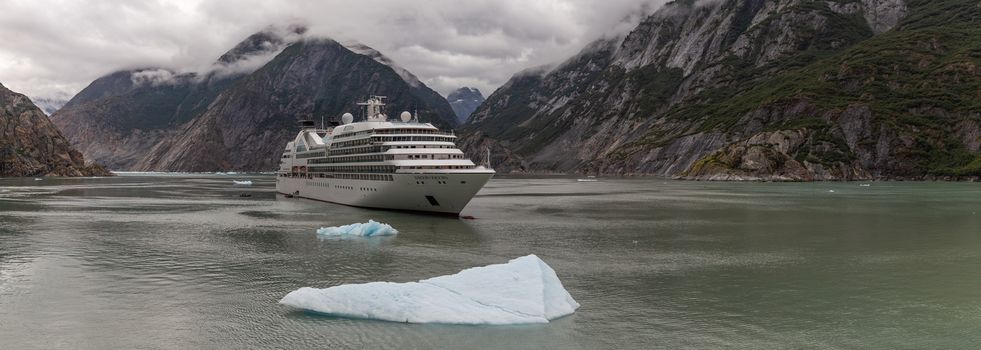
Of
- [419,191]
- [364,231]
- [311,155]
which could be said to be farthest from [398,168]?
[311,155]

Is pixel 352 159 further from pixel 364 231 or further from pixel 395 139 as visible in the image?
pixel 364 231

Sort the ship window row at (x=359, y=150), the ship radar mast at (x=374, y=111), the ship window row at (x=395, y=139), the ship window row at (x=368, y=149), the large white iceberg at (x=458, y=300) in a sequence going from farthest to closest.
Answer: the ship radar mast at (x=374, y=111), the ship window row at (x=359, y=150), the ship window row at (x=395, y=139), the ship window row at (x=368, y=149), the large white iceberg at (x=458, y=300)

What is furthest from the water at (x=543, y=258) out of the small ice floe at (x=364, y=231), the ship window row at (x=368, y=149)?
the ship window row at (x=368, y=149)

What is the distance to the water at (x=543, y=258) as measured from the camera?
2347 cm

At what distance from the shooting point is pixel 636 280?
→ 114ft

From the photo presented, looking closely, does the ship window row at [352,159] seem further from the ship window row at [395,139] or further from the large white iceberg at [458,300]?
the large white iceberg at [458,300]

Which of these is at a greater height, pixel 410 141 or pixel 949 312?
pixel 410 141

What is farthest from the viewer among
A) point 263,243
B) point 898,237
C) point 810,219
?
point 810,219

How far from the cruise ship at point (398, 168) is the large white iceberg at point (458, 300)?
140 feet

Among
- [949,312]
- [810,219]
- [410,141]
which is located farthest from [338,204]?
[949,312]

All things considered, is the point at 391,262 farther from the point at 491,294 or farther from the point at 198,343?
the point at 198,343

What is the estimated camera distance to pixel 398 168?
76.2 m

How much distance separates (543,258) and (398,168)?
3678 cm

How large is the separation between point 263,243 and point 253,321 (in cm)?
2726
